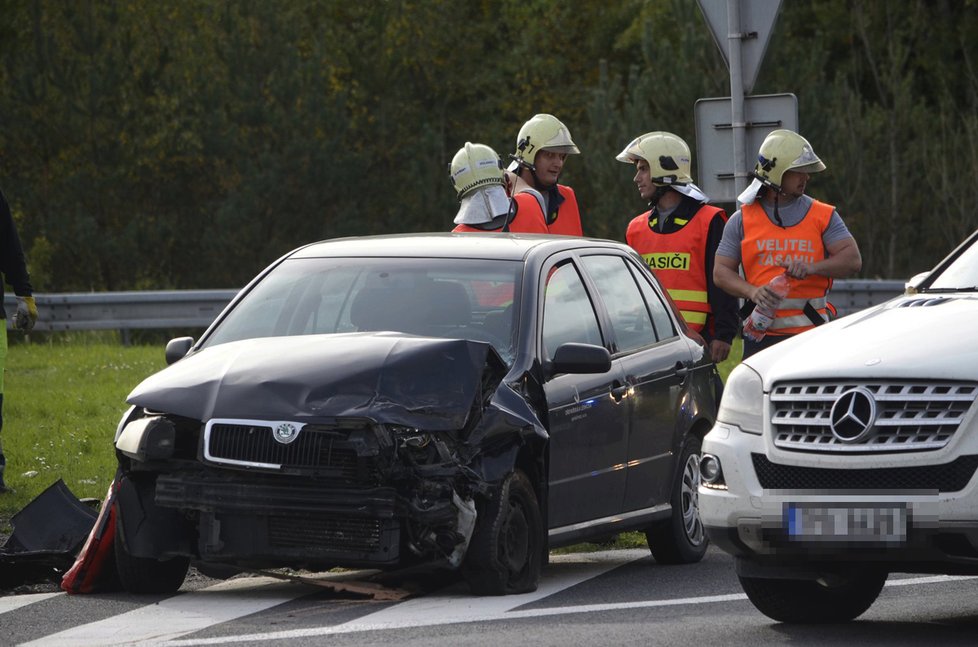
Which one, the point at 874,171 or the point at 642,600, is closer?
the point at 642,600

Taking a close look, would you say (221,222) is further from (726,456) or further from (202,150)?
(726,456)

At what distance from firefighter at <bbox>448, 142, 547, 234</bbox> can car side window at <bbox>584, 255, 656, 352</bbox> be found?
50.2 inches

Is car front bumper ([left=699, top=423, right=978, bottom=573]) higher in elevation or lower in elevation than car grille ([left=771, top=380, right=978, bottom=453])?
lower

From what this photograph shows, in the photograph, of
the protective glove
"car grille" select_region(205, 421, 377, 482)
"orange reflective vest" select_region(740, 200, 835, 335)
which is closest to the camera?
"car grille" select_region(205, 421, 377, 482)

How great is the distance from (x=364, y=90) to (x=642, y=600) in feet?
120

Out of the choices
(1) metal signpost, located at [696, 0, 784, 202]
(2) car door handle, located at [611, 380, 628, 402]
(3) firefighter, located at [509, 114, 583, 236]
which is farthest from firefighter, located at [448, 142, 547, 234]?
(2) car door handle, located at [611, 380, 628, 402]

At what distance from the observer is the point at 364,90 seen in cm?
4375

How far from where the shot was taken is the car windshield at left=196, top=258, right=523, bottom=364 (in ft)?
27.1

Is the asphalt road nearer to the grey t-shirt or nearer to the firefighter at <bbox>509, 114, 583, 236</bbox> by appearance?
the grey t-shirt

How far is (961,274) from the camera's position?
25.2 ft

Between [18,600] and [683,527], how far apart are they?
10.5 ft

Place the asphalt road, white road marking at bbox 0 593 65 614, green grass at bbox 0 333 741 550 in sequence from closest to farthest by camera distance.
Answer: the asphalt road, white road marking at bbox 0 593 65 614, green grass at bbox 0 333 741 550

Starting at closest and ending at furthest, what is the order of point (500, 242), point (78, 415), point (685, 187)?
point (500, 242), point (685, 187), point (78, 415)

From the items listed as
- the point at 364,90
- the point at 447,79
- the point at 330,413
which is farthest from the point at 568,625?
the point at 447,79
